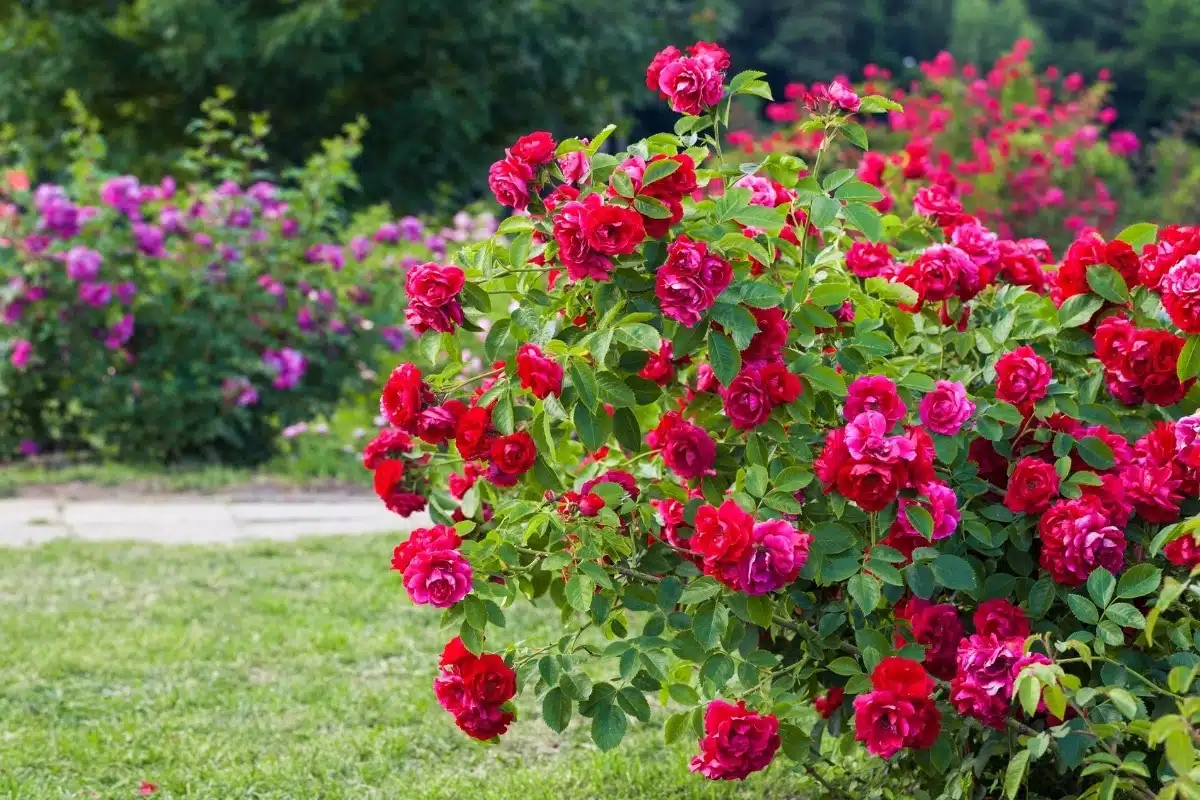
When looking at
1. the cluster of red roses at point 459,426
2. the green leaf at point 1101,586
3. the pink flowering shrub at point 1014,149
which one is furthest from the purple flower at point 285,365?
the green leaf at point 1101,586

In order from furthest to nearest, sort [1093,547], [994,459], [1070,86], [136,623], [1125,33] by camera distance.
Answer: [1125,33]
[1070,86]
[136,623]
[994,459]
[1093,547]

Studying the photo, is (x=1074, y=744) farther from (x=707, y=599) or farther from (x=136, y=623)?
(x=136, y=623)

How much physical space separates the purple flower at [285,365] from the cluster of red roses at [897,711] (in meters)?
5.70

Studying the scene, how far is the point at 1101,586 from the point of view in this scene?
2229 mm

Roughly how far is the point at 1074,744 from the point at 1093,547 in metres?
0.35

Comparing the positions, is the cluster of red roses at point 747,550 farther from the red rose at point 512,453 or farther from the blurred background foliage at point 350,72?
the blurred background foliage at point 350,72

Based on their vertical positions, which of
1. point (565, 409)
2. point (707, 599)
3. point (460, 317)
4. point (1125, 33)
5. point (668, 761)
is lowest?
point (668, 761)

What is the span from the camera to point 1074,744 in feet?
6.94

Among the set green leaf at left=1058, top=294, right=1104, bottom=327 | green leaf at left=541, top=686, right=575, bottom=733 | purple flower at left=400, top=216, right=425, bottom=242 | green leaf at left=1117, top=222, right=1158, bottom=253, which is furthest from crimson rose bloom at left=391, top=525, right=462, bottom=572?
purple flower at left=400, top=216, right=425, bottom=242

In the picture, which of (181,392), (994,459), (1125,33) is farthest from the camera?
(1125,33)

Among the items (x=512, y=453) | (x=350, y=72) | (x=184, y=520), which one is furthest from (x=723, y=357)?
(x=350, y=72)

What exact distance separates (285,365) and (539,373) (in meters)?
5.48

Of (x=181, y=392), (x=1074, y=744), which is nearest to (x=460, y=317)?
(x=1074, y=744)

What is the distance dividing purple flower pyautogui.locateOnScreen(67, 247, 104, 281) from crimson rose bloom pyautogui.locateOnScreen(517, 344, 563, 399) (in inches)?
211
